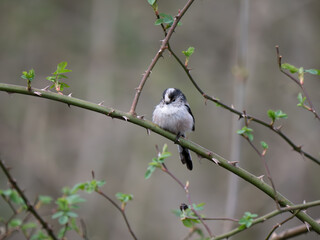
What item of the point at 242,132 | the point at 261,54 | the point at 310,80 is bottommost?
the point at 242,132

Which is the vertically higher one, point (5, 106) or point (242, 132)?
point (5, 106)

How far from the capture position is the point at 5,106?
29.0ft

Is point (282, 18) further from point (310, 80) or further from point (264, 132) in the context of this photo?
point (264, 132)

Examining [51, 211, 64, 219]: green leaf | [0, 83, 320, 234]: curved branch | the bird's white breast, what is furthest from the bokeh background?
[0, 83, 320, 234]: curved branch

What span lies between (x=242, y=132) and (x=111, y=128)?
6790 millimetres

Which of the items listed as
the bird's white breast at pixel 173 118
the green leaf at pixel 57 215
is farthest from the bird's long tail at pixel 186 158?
the green leaf at pixel 57 215

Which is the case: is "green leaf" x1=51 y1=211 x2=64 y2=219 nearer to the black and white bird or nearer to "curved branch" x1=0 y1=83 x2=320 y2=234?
"curved branch" x1=0 y1=83 x2=320 y2=234

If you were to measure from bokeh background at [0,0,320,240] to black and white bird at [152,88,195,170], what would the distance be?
290 centimetres

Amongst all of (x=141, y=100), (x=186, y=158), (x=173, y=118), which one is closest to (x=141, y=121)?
(x=173, y=118)

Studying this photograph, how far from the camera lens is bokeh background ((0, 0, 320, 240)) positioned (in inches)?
322

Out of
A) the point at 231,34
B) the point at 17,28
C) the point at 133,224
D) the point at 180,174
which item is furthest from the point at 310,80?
the point at 17,28

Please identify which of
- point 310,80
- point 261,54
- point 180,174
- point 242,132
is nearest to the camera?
point 242,132

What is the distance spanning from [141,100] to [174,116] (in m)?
4.91

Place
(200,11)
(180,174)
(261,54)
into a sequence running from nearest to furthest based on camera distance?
1. (261,54)
2. (200,11)
3. (180,174)
